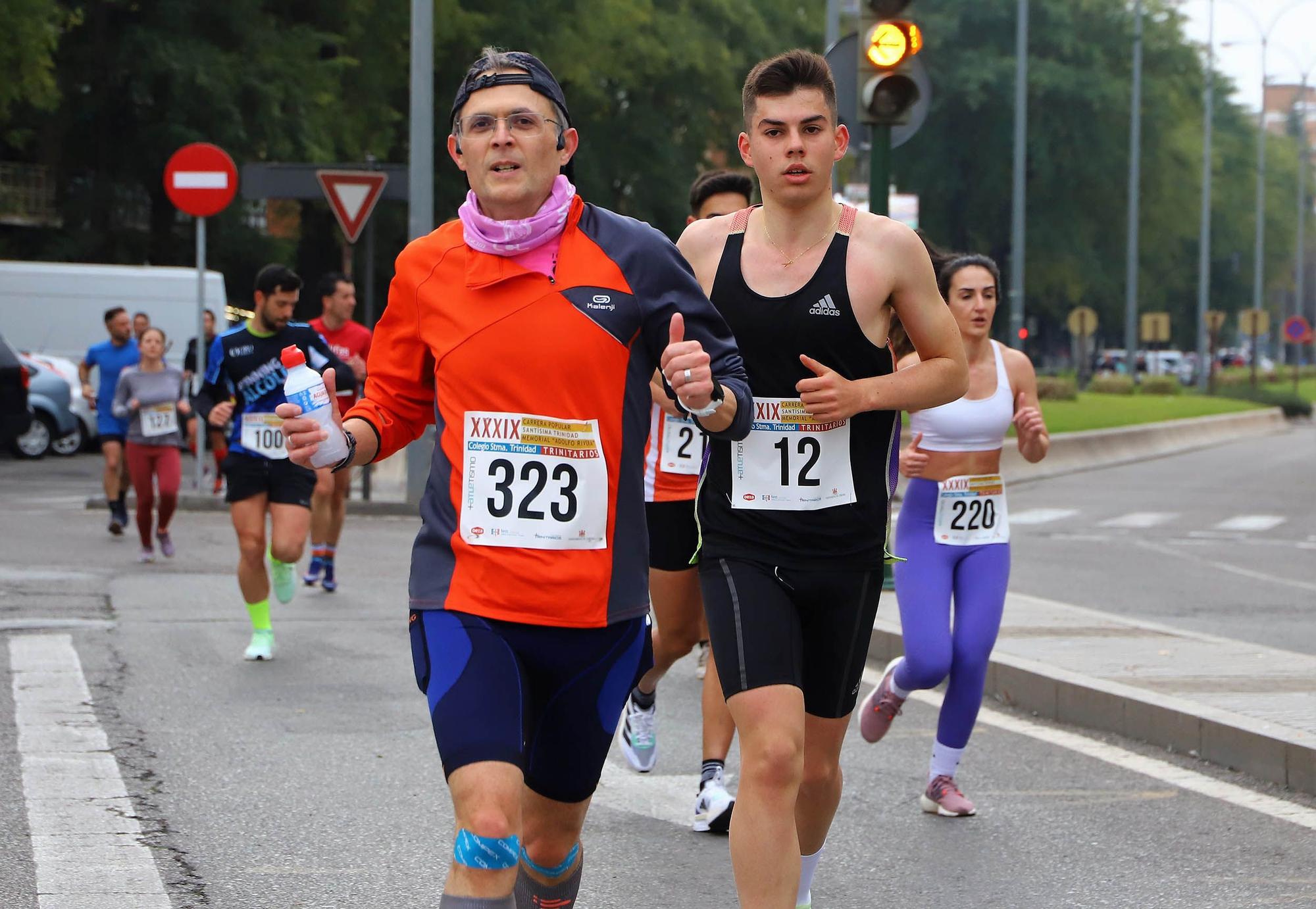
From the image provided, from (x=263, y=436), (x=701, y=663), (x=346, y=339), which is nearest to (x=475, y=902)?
(x=701, y=663)

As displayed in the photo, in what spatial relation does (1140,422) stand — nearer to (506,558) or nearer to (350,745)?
(350,745)

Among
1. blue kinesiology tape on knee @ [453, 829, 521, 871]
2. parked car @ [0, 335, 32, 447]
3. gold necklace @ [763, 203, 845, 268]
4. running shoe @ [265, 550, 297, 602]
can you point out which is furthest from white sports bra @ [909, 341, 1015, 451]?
parked car @ [0, 335, 32, 447]

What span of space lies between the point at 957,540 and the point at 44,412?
70.0ft

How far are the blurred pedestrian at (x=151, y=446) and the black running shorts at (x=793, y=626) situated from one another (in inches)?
385

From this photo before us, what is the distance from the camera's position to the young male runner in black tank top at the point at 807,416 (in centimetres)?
448

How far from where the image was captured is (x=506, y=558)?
12.3 feet

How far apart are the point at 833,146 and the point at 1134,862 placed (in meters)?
2.43

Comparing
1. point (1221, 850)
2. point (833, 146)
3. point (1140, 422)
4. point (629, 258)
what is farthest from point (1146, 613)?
point (1140, 422)

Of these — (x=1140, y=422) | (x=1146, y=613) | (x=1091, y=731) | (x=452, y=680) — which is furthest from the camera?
(x=1140, y=422)

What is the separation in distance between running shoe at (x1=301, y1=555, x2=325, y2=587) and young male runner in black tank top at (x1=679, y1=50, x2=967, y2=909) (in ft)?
25.3

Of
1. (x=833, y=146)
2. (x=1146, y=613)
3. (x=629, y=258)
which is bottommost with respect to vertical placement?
(x=1146, y=613)

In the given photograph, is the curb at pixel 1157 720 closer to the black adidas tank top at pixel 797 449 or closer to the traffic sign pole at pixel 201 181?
the black adidas tank top at pixel 797 449

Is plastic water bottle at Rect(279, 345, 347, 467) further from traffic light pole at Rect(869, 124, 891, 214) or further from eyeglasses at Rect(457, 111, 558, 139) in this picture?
traffic light pole at Rect(869, 124, 891, 214)

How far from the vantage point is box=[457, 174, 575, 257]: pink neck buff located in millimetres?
3852
